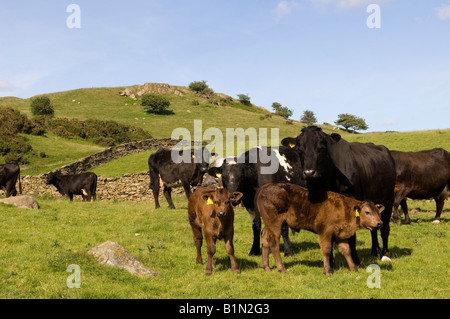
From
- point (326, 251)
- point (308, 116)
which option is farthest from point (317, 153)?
point (308, 116)

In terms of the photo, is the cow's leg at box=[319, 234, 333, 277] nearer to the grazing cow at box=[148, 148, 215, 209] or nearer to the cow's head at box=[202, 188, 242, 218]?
the cow's head at box=[202, 188, 242, 218]

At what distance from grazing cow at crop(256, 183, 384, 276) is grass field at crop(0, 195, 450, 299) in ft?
2.05

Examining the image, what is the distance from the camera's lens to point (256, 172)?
11.4m

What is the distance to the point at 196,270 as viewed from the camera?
29.7 ft

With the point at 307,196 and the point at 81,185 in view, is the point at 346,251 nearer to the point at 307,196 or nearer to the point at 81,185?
the point at 307,196

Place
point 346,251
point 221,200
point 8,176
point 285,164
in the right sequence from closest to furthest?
1. point 346,251
2. point 221,200
3. point 285,164
4. point 8,176

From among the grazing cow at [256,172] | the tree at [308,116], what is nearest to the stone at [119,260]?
the grazing cow at [256,172]

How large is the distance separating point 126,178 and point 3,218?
16.5 metres

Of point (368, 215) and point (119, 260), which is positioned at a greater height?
point (368, 215)

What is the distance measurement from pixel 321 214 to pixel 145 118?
81104 millimetres

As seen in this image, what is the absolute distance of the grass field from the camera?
7.34 meters

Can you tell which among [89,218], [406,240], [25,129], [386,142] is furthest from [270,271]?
[25,129]
